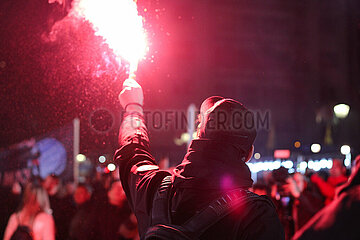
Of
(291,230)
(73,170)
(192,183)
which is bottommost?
(291,230)

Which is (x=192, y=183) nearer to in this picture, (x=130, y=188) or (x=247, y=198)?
(x=247, y=198)

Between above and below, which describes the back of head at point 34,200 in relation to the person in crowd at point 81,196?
above

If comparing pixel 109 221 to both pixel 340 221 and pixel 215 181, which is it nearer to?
pixel 215 181

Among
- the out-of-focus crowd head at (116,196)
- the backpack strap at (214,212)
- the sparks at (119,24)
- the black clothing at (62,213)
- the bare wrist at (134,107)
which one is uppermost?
the sparks at (119,24)

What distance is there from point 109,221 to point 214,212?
13.5ft

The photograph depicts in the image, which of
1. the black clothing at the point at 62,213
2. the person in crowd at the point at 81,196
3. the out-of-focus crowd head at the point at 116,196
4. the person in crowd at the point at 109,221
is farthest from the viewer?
the black clothing at the point at 62,213

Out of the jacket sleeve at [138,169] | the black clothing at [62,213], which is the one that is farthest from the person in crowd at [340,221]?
the black clothing at [62,213]

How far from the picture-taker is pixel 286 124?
41.2 meters

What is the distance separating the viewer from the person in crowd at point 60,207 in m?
6.50

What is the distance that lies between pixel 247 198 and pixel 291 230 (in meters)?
4.77

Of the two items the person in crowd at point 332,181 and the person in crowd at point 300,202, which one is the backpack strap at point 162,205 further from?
the person in crowd at point 332,181

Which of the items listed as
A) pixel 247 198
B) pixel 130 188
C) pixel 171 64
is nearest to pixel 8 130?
pixel 130 188

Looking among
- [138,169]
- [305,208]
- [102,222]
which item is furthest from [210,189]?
[305,208]

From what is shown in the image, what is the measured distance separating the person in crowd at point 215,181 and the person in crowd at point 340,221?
0.70 meters
